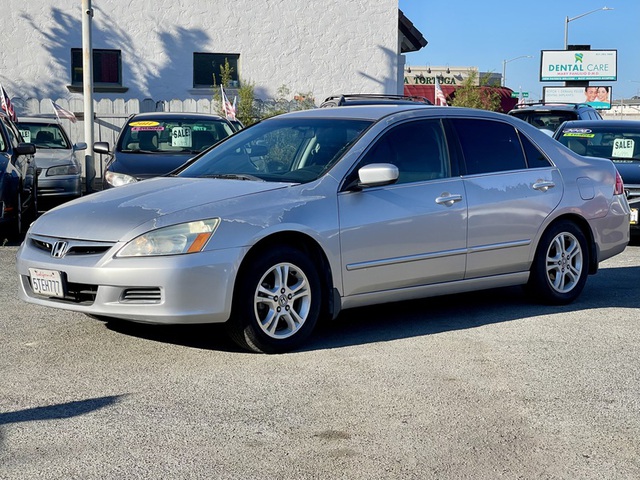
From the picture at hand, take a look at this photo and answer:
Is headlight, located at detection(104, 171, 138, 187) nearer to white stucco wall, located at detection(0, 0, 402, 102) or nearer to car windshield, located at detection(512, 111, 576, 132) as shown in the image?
car windshield, located at detection(512, 111, 576, 132)

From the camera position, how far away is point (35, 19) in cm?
2444

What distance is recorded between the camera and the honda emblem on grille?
638 centimetres

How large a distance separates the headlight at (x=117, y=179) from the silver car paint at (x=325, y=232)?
4.90 meters

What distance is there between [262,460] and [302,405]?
33.9 inches

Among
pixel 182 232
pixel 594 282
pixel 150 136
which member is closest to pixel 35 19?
pixel 150 136

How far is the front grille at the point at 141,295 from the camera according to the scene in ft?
20.0

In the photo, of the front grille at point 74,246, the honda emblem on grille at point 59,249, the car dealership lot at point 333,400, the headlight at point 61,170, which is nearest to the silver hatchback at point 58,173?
the headlight at point 61,170

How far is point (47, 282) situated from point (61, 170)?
9.83 m

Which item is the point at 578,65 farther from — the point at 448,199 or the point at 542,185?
the point at 448,199

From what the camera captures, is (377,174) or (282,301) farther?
(377,174)

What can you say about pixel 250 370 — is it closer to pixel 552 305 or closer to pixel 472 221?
pixel 472 221

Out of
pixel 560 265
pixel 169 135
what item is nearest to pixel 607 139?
pixel 169 135

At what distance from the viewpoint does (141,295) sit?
6.13 metres

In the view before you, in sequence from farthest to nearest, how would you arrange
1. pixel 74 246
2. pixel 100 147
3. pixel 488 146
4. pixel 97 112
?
1. pixel 97 112
2. pixel 100 147
3. pixel 488 146
4. pixel 74 246
